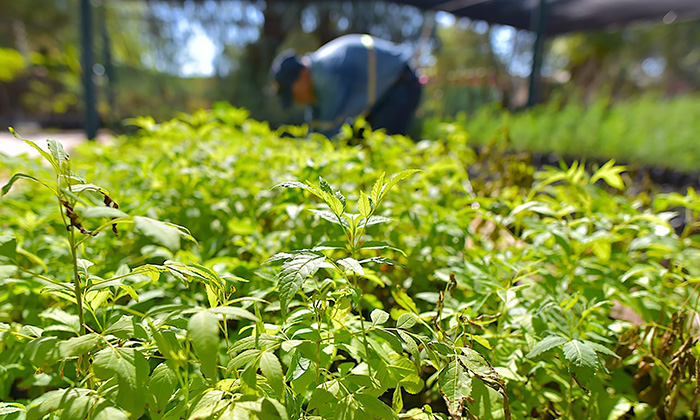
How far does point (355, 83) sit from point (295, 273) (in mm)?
4205

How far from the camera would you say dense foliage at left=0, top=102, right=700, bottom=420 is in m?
0.51

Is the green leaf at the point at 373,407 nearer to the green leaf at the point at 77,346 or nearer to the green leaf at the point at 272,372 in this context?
the green leaf at the point at 272,372

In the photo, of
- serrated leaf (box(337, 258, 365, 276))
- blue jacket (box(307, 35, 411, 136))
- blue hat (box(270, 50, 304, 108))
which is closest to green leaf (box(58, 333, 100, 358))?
serrated leaf (box(337, 258, 365, 276))

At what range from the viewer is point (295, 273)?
0.50m

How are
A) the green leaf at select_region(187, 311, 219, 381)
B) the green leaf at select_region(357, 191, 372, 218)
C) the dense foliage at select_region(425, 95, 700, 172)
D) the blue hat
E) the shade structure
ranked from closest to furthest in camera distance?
the green leaf at select_region(187, 311, 219, 381), the green leaf at select_region(357, 191, 372, 218), the dense foliage at select_region(425, 95, 700, 172), the blue hat, the shade structure

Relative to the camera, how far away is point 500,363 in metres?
0.83

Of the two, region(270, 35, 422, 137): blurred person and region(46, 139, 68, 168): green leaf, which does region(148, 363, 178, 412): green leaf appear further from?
region(270, 35, 422, 137): blurred person

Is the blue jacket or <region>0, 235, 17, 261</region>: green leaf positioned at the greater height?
the blue jacket

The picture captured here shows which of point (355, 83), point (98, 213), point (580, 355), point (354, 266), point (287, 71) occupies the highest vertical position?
point (287, 71)

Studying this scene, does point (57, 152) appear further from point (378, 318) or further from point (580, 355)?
point (580, 355)

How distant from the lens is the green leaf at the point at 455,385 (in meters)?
0.54

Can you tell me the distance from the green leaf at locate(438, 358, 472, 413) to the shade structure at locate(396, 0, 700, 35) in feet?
24.4

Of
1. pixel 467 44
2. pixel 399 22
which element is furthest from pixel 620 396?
pixel 467 44

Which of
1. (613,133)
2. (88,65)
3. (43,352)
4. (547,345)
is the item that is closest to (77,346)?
(43,352)
